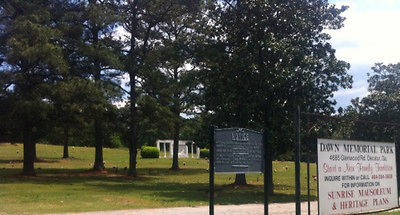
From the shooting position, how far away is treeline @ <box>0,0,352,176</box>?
2380 centimetres

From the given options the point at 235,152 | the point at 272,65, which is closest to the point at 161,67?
the point at 272,65

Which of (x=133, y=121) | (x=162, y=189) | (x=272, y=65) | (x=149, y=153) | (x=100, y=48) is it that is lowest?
(x=162, y=189)

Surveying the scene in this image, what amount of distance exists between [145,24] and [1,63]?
1004 centimetres

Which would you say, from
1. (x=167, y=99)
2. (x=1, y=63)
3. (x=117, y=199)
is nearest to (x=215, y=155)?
(x=117, y=199)

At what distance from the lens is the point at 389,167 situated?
15.1m

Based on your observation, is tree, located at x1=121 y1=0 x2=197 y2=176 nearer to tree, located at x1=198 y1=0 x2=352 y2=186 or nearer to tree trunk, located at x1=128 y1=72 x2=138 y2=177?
tree trunk, located at x1=128 y1=72 x2=138 y2=177

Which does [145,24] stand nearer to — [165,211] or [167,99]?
[167,99]

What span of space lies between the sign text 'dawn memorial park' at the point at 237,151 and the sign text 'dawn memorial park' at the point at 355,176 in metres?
1.71

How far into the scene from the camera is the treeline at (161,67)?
2380cm

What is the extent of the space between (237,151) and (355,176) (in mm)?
4156

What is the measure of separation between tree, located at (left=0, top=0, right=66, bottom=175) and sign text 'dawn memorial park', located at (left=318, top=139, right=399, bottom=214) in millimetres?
18036

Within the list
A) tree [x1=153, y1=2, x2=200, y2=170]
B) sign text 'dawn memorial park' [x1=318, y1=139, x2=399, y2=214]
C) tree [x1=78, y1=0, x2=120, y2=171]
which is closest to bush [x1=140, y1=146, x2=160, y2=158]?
tree [x1=153, y1=2, x2=200, y2=170]

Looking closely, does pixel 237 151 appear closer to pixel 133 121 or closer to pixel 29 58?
pixel 29 58

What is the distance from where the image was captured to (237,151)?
1080 centimetres
